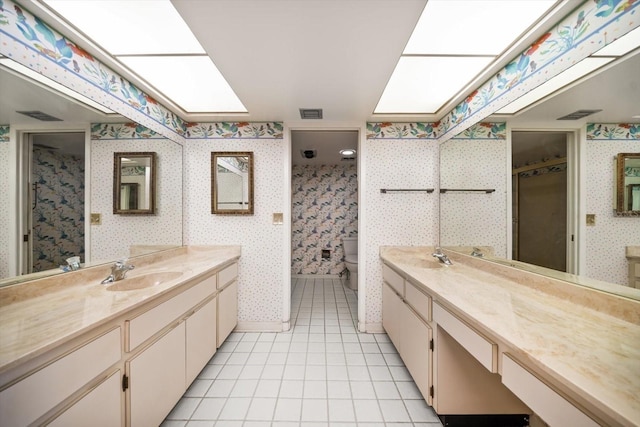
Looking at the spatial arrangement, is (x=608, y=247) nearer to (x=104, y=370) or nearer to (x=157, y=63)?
(x=104, y=370)

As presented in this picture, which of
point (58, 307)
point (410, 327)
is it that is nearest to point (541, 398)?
point (410, 327)

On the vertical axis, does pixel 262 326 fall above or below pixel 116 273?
below

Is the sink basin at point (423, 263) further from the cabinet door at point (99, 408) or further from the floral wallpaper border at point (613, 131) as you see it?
the cabinet door at point (99, 408)

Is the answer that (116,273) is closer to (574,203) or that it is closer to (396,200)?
(396,200)

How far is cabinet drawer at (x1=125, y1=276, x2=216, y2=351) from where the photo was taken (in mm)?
1114

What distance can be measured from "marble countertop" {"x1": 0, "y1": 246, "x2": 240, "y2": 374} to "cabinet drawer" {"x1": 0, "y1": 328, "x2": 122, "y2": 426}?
84 millimetres

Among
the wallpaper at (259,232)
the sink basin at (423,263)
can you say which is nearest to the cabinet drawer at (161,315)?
the wallpaper at (259,232)

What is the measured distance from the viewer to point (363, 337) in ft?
8.02

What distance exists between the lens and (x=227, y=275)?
2.26 metres

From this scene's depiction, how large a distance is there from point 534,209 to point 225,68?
2.12m

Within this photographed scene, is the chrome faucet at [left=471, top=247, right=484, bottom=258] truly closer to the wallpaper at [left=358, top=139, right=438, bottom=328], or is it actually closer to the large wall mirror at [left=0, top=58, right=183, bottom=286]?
the wallpaper at [left=358, top=139, right=438, bottom=328]

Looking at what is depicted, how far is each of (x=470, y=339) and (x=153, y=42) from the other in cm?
227

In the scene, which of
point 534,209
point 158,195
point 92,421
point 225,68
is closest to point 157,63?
point 225,68

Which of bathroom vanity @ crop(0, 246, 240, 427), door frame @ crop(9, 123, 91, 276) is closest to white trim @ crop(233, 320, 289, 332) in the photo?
bathroom vanity @ crop(0, 246, 240, 427)
